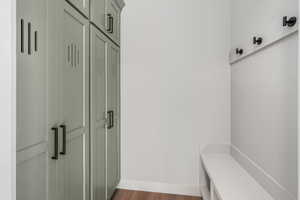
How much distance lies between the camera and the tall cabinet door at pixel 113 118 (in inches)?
87.8

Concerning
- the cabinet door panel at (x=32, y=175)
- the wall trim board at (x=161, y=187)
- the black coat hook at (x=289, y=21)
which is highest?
the black coat hook at (x=289, y=21)

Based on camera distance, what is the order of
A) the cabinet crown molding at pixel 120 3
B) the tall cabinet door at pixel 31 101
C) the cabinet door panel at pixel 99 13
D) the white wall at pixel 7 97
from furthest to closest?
the cabinet crown molding at pixel 120 3, the cabinet door panel at pixel 99 13, the tall cabinet door at pixel 31 101, the white wall at pixel 7 97

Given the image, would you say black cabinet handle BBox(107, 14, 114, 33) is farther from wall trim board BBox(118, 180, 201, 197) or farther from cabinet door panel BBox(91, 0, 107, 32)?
wall trim board BBox(118, 180, 201, 197)

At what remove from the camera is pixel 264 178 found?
1.56 metres

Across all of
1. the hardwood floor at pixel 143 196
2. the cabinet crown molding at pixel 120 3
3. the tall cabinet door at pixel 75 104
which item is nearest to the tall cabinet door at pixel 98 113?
the tall cabinet door at pixel 75 104

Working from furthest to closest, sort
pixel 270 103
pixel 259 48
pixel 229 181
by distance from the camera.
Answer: pixel 229 181, pixel 259 48, pixel 270 103

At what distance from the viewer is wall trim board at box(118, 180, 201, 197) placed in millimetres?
2551

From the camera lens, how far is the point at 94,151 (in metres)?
1.84

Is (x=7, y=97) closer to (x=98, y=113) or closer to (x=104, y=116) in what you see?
(x=98, y=113)

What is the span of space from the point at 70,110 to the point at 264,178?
1406mm

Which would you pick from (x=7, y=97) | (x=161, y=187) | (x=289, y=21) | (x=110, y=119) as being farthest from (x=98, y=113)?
(x=289, y=21)

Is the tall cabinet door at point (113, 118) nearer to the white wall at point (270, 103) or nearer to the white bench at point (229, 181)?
the white bench at point (229, 181)

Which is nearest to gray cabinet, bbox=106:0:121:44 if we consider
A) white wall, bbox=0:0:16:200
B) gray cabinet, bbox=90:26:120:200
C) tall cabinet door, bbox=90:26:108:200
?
gray cabinet, bbox=90:26:120:200

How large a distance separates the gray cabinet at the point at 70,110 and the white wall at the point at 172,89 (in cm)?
101
